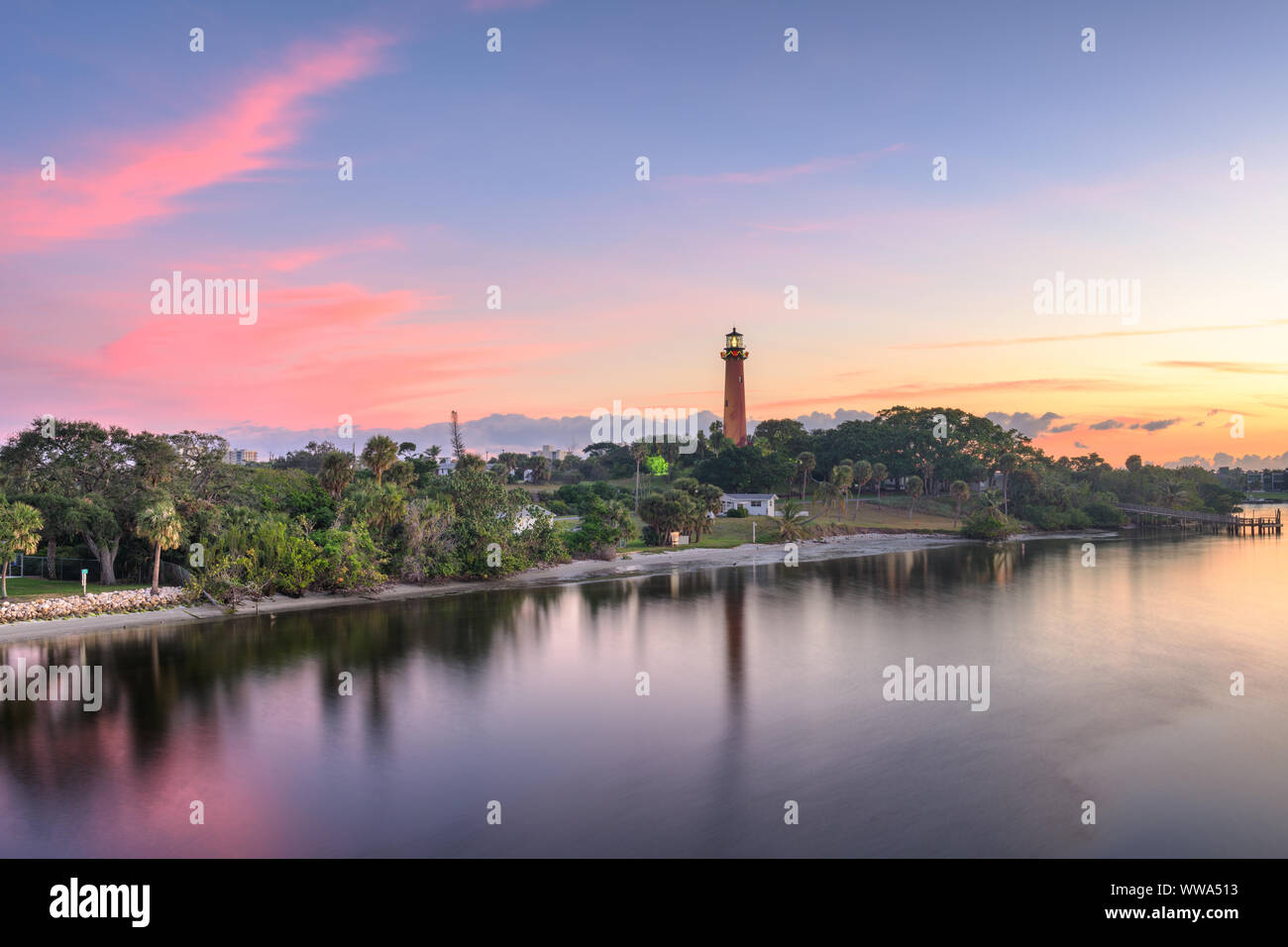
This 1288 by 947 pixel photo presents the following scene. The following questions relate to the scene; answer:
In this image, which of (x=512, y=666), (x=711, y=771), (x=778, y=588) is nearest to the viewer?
(x=711, y=771)

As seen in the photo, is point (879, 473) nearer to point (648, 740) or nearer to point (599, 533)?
point (599, 533)

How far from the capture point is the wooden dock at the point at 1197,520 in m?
109

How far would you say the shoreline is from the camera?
32.6 meters

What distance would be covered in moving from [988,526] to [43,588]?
8588cm

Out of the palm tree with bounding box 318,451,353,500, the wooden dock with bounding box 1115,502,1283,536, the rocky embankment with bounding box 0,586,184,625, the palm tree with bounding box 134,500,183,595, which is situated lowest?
the wooden dock with bounding box 1115,502,1283,536

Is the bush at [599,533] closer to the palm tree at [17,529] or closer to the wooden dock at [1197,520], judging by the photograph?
the palm tree at [17,529]

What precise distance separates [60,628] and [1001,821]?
35.1 meters

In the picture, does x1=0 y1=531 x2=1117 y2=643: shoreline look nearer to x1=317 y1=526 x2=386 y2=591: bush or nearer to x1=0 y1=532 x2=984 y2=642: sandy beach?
x1=0 y1=532 x2=984 y2=642: sandy beach

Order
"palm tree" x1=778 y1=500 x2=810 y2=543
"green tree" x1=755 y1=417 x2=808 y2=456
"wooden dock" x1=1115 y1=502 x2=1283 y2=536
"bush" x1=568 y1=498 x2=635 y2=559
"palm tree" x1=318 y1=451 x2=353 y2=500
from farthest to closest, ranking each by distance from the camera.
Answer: "green tree" x1=755 y1=417 x2=808 y2=456 < "wooden dock" x1=1115 y1=502 x2=1283 y2=536 < "palm tree" x1=778 y1=500 x2=810 y2=543 < "bush" x1=568 y1=498 x2=635 y2=559 < "palm tree" x1=318 y1=451 x2=353 y2=500

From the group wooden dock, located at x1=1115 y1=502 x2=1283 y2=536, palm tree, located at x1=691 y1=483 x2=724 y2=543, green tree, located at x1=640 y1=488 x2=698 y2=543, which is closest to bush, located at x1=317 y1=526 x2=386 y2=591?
green tree, located at x1=640 y1=488 x2=698 y2=543

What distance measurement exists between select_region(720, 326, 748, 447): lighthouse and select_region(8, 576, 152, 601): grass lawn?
83393mm
